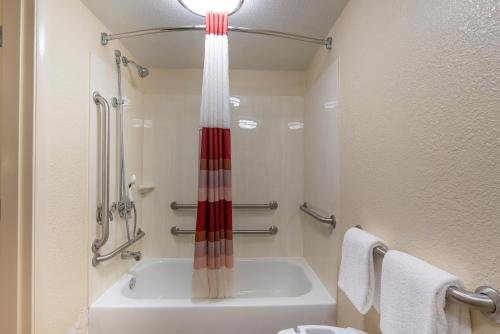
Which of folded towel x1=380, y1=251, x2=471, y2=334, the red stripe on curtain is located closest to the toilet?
folded towel x1=380, y1=251, x2=471, y2=334

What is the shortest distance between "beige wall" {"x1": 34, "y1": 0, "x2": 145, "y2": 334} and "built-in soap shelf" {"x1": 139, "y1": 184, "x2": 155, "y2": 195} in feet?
2.19

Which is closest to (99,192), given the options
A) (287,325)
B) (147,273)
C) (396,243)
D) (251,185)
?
(147,273)

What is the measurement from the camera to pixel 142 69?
6.52ft

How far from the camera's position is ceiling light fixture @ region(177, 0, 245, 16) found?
1.30 m

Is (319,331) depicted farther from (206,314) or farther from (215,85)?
(215,85)

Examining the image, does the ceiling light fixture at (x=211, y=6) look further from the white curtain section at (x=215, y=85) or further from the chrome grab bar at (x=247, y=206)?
the chrome grab bar at (x=247, y=206)

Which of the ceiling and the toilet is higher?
the ceiling

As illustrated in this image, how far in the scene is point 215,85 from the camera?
1.40 m

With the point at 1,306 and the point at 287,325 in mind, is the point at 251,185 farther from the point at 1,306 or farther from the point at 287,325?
the point at 1,306

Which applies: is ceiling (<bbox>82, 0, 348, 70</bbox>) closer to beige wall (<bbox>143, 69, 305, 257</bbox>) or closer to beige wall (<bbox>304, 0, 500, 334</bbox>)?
beige wall (<bbox>143, 69, 305, 257</bbox>)

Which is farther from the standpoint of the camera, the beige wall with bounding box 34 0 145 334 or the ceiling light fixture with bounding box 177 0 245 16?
the ceiling light fixture with bounding box 177 0 245 16

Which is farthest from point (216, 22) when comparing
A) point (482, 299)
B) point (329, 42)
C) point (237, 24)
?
point (482, 299)

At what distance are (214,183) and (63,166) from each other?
0.73 m

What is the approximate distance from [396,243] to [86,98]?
163cm
